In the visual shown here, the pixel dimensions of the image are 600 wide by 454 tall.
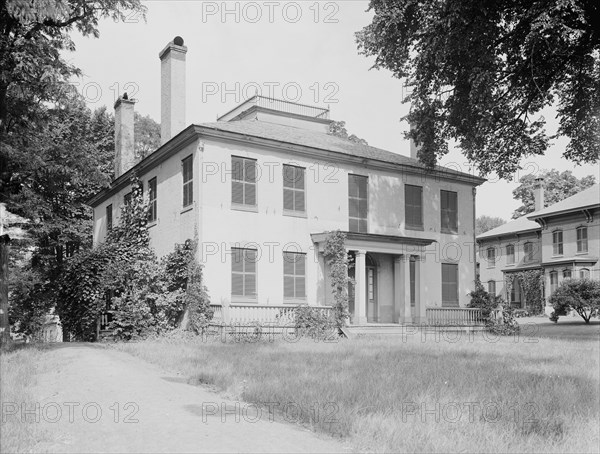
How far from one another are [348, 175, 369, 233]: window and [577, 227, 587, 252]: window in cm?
2353

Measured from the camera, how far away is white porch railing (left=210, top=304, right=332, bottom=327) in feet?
64.1

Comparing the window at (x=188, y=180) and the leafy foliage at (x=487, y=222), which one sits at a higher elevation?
the leafy foliage at (x=487, y=222)

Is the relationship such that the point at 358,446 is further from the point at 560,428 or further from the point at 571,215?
the point at 571,215

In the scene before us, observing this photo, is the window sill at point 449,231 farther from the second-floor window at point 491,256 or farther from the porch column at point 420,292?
the second-floor window at point 491,256

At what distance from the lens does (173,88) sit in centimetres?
2541

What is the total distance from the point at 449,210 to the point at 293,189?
8.52 metres

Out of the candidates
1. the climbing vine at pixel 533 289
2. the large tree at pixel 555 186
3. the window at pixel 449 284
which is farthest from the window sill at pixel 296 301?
the large tree at pixel 555 186

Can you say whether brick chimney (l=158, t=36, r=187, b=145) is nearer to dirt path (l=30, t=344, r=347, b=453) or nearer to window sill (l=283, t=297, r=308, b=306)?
window sill (l=283, t=297, r=308, b=306)

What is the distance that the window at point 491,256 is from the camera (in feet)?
172

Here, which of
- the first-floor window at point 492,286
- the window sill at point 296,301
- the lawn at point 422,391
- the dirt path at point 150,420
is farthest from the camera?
the first-floor window at point 492,286

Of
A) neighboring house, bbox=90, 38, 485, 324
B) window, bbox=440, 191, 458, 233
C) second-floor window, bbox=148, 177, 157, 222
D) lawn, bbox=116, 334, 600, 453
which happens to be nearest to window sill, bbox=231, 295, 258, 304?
neighboring house, bbox=90, 38, 485, 324

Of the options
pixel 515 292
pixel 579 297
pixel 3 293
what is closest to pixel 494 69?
pixel 3 293

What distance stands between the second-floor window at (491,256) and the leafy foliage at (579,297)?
1931cm

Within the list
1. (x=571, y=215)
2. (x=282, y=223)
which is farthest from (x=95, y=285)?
(x=571, y=215)
